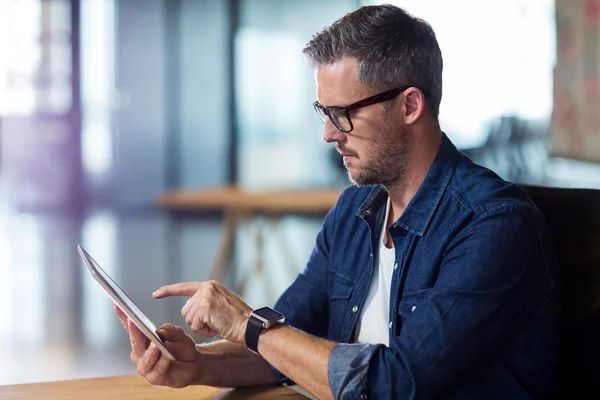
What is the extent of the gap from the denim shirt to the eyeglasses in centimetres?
15

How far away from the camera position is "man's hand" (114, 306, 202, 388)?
4.28 feet

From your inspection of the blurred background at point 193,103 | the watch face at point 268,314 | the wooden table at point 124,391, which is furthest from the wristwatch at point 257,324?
the blurred background at point 193,103

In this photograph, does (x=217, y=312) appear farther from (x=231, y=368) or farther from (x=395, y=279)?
(x=395, y=279)

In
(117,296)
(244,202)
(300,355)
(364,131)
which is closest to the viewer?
(117,296)

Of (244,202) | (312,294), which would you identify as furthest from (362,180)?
(244,202)

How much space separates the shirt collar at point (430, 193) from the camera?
1.36 metres

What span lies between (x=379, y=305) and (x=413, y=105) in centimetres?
38

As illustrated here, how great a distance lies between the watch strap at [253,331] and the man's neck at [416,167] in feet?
1.29

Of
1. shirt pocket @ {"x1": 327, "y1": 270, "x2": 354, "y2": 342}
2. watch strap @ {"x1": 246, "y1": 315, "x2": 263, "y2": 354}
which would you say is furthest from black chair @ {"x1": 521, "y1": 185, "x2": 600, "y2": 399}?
watch strap @ {"x1": 246, "y1": 315, "x2": 263, "y2": 354}

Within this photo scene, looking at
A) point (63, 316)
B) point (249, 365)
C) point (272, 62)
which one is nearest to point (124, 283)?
point (63, 316)

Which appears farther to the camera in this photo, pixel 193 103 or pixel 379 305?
pixel 193 103

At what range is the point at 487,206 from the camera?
1.26 meters

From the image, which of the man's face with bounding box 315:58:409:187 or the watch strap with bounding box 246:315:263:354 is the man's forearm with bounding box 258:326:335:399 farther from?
the man's face with bounding box 315:58:409:187

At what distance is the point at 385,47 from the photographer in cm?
138
